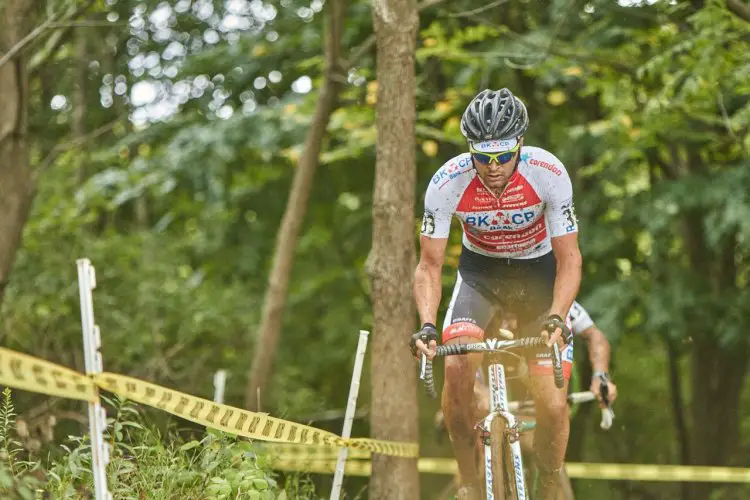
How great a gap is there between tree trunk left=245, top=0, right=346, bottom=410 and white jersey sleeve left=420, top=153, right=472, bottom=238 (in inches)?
211

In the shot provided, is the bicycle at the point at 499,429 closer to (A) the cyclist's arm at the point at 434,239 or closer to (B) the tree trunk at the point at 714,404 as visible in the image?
(A) the cyclist's arm at the point at 434,239

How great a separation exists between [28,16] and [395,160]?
16.8 feet

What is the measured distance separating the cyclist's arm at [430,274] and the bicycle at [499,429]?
0.50 m

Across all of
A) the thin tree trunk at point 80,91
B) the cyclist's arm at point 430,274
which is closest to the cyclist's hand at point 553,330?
the cyclist's arm at point 430,274

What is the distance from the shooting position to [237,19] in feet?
49.6

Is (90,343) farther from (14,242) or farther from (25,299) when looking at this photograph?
(25,299)

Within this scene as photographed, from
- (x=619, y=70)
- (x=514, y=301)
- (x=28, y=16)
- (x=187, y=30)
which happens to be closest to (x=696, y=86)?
(x=619, y=70)

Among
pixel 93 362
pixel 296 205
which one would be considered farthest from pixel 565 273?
pixel 296 205

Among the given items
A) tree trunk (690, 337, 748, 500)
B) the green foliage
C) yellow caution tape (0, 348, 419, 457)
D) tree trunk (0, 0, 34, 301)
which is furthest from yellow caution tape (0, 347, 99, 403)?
tree trunk (690, 337, 748, 500)

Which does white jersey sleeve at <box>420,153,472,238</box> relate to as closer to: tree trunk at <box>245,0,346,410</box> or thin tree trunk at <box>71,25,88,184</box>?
tree trunk at <box>245,0,346,410</box>

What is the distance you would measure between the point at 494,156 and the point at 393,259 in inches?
77.3

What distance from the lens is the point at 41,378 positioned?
4.58 m

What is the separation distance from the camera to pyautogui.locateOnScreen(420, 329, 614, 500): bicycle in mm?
5707

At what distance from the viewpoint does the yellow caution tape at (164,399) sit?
452 cm
